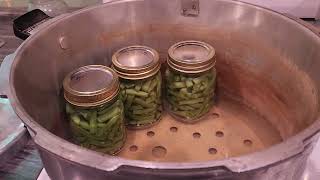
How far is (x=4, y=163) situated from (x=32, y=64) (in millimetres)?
122

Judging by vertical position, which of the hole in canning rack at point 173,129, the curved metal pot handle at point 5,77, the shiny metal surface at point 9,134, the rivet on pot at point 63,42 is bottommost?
the hole in canning rack at point 173,129

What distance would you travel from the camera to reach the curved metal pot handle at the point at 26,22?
1.68 feet

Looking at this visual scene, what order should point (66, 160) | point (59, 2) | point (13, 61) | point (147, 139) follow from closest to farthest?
point (66, 160) < point (13, 61) < point (147, 139) < point (59, 2)

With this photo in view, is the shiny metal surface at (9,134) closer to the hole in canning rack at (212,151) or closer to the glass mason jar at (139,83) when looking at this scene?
the glass mason jar at (139,83)

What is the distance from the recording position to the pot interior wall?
1.40ft

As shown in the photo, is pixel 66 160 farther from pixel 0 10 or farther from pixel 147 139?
pixel 0 10

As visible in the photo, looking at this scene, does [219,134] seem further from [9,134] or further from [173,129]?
[9,134]

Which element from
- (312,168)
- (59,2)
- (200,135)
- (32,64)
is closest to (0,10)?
(59,2)

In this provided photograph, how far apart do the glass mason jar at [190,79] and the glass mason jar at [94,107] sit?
0.09 metres

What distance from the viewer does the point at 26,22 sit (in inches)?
20.9

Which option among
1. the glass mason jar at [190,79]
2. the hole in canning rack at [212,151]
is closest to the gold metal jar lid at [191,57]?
the glass mason jar at [190,79]

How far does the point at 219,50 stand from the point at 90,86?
202 mm

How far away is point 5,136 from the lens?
0.44 m

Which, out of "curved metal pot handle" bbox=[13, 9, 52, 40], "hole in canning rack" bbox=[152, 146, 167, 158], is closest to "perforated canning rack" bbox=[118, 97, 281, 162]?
"hole in canning rack" bbox=[152, 146, 167, 158]
